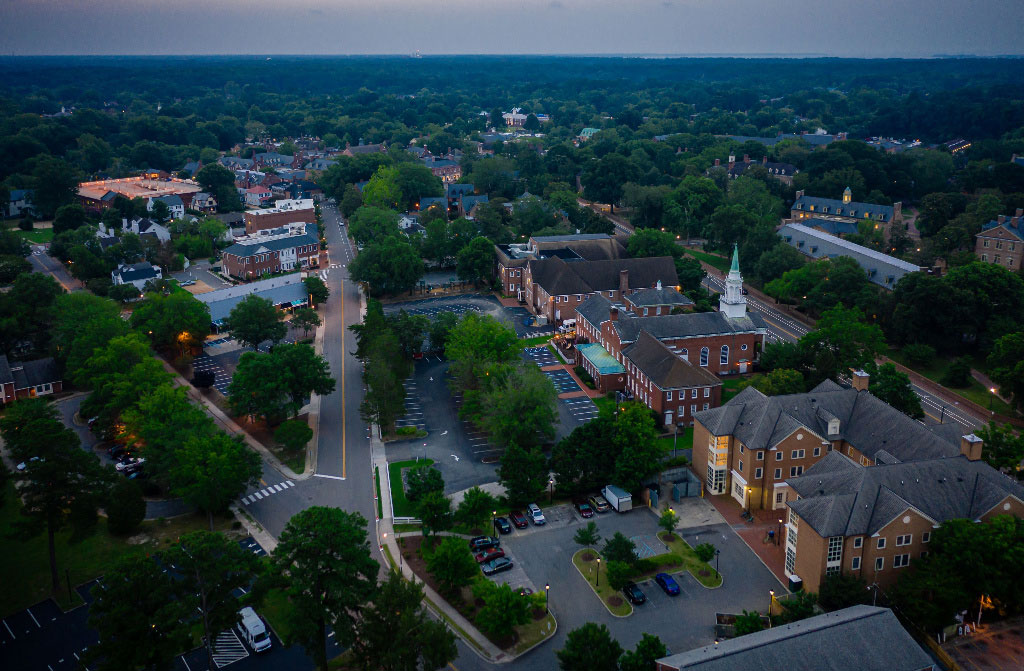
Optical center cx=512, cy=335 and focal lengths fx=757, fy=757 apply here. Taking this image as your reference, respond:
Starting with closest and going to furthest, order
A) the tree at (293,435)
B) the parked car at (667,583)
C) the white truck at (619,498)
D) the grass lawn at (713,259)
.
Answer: the parked car at (667,583) < the white truck at (619,498) < the tree at (293,435) < the grass lawn at (713,259)

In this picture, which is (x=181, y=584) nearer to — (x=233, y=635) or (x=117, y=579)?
(x=117, y=579)

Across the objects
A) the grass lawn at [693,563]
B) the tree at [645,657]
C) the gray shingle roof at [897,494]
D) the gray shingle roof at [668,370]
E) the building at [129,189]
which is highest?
the building at [129,189]

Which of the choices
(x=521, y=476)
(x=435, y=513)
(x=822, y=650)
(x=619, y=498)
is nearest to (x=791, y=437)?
(x=619, y=498)

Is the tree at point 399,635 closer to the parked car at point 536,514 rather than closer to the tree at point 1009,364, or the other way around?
the parked car at point 536,514

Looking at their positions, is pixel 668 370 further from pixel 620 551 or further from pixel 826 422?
pixel 620 551

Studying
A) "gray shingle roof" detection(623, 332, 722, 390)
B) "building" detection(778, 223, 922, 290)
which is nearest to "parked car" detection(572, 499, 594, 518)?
"gray shingle roof" detection(623, 332, 722, 390)

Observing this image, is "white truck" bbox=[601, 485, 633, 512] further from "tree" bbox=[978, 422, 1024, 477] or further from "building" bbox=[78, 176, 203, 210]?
"building" bbox=[78, 176, 203, 210]

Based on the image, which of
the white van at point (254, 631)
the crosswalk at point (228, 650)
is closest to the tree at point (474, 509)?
the white van at point (254, 631)
